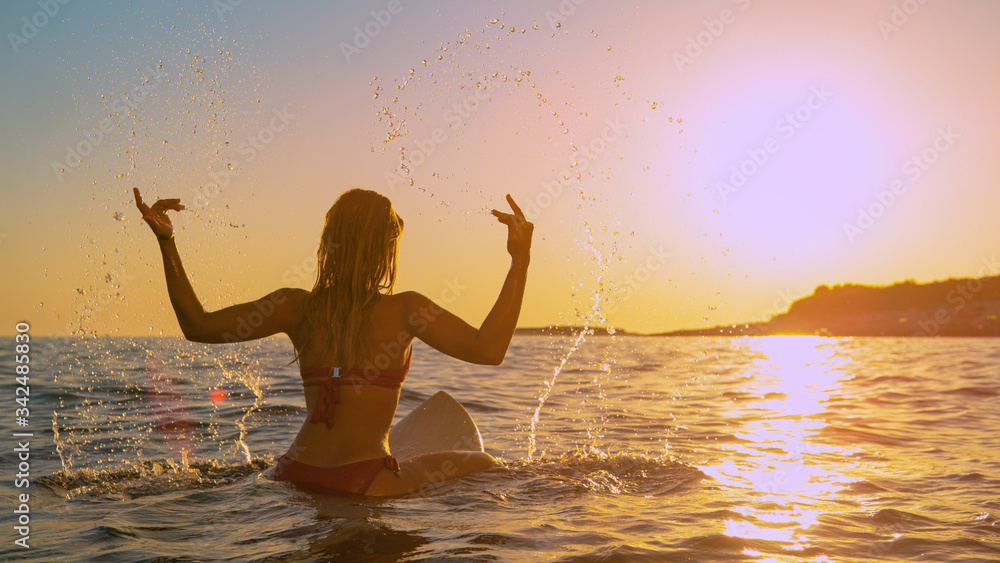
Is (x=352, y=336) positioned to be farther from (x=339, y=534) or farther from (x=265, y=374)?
(x=265, y=374)

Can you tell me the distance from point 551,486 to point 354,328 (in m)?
2.03

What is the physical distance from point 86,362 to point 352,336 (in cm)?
1754

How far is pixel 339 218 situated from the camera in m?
3.78

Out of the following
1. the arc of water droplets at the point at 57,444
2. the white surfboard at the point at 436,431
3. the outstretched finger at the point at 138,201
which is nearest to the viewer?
the outstretched finger at the point at 138,201

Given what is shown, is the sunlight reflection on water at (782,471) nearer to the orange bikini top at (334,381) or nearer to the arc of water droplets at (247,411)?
the orange bikini top at (334,381)

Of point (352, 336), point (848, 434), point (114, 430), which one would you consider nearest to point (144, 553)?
point (352, 336)

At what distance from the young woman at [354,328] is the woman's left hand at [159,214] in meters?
0.01

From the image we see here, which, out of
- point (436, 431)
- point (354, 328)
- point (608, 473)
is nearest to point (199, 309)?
point (354, 328)

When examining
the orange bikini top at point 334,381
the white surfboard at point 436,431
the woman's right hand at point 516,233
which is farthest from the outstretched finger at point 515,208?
the white surfboard at point 436,431

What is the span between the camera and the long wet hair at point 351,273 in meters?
3.72

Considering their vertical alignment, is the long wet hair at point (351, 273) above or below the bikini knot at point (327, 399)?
above

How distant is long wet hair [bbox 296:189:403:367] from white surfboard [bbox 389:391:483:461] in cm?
231

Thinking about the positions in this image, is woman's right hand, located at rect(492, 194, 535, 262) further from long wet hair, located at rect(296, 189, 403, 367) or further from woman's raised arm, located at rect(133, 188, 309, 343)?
woman's raised arm, located at rect(133, 188, 309, 343)

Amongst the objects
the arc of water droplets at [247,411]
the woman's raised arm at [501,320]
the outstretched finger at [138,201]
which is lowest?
the arc of water droplets at [247,411]
